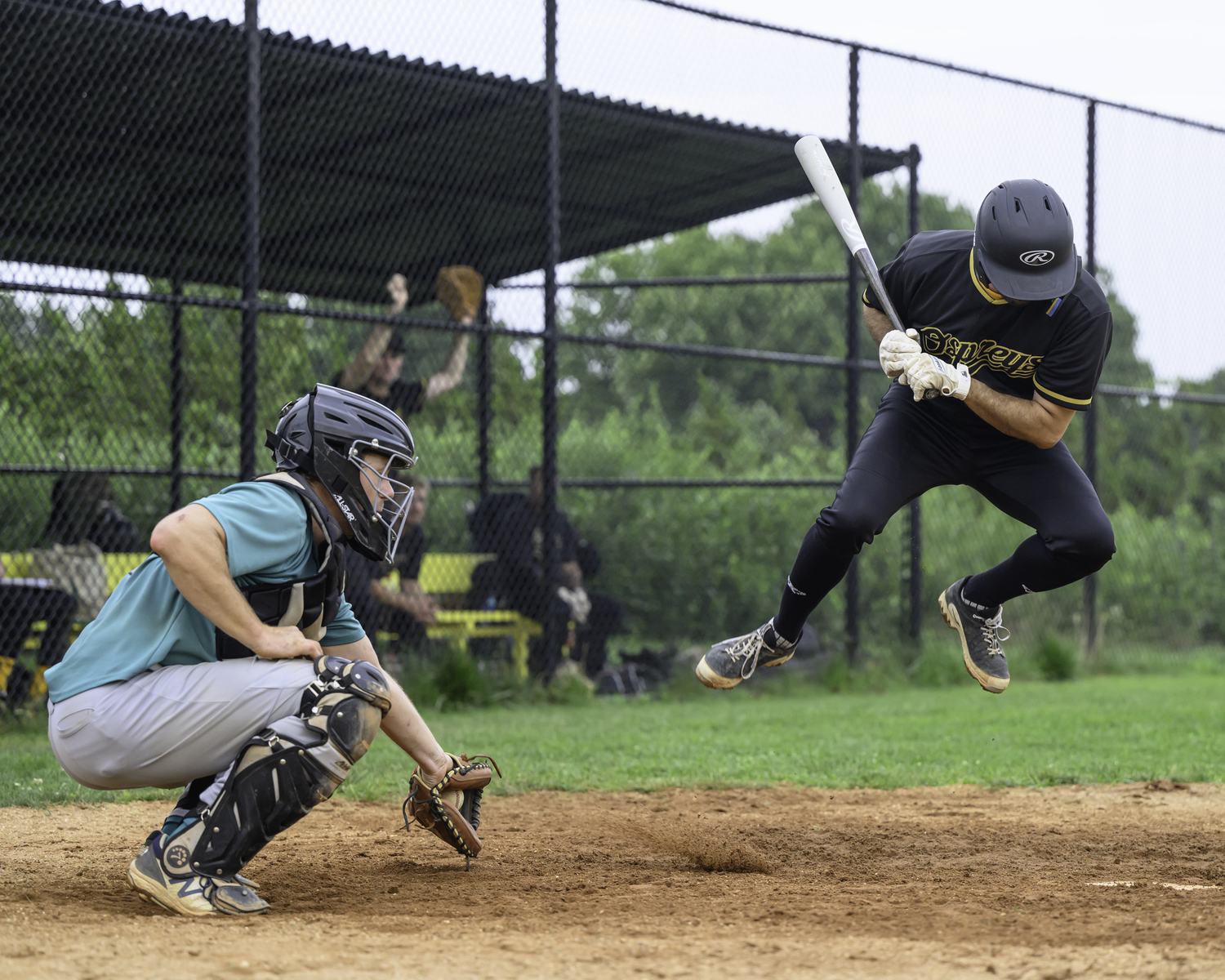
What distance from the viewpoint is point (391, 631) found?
927cm

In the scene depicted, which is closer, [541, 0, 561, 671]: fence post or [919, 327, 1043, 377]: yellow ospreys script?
[919, 327, 1043, 377]: yellow ospreys script

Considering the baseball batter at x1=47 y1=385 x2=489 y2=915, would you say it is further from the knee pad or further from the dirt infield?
the dirt infield

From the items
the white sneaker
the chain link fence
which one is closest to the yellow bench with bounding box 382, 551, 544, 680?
the chain link fence

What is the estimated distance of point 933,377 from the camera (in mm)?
4371

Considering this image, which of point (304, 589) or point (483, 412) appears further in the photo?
point (483, 412)

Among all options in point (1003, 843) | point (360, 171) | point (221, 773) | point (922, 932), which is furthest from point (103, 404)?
point (922, 932)

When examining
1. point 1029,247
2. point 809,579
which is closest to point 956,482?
point 809,579

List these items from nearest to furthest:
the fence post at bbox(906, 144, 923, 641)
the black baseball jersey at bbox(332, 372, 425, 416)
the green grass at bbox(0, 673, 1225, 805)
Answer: the green grass at bbox(0, 673, 1225, 805) → the black baseball jersey at bbox(332, 372, 425, 416) → the fence post at bbox(906, 144, 923, 641)

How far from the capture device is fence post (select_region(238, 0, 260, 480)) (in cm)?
805

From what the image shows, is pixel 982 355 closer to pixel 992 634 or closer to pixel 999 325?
pixel 999 325

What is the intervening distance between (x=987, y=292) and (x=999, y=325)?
165 mm

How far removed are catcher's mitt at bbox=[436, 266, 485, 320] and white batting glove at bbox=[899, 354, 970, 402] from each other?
6.21 metres

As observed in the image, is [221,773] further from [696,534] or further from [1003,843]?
[696,534]

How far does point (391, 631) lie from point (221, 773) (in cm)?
575
